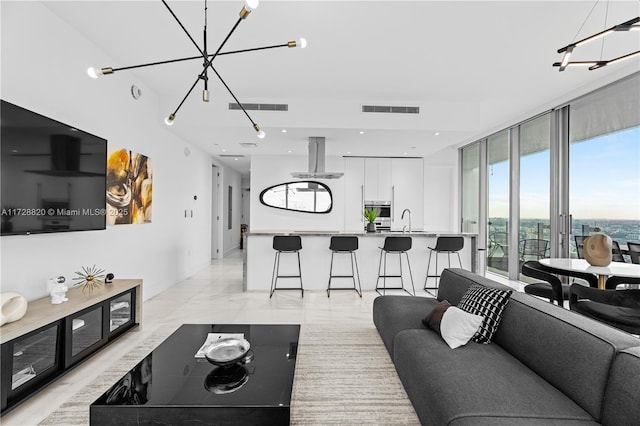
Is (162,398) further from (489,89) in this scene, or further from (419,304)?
(489,89)

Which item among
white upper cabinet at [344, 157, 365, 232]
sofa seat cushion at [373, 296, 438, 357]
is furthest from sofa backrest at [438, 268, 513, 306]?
white upper cabinet at [344, 157, 365, 232]

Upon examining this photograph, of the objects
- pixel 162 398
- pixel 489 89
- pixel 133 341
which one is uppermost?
pixel 489 89

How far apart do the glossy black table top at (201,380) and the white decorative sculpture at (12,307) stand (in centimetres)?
96

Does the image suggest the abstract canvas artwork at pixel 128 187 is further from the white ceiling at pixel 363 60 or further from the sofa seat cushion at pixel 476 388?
the sofa seat cushion at pixel 476 388

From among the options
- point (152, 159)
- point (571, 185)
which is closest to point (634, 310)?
point (571, 185)

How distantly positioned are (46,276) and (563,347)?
149 inches

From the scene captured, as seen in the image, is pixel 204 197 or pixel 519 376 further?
pixel 204 197

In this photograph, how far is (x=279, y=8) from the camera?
2.85 meters

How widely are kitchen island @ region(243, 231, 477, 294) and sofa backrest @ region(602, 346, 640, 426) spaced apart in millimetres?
3987

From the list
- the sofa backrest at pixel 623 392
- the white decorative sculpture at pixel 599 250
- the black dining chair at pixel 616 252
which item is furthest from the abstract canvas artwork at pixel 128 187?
the black dining chair at pixel 616 252

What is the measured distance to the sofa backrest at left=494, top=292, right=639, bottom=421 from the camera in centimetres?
142

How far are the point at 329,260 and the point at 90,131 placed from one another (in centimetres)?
364

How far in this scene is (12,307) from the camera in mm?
2180

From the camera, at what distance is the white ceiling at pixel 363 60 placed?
2895mm
